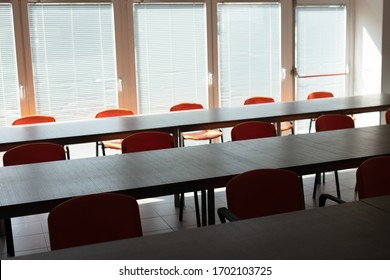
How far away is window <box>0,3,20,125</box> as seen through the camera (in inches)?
229

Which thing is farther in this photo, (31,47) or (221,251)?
(31,47)

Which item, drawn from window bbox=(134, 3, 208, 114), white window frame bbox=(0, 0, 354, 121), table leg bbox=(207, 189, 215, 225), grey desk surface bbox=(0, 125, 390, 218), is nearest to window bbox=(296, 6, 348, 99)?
white window frame bbox=(0, 0, 354, 121)

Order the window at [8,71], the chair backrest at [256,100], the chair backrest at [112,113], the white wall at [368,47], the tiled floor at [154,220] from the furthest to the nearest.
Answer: the white wall at [368,47] → the chair backrest at [256,100] → the window at [8,71] → the chair backrest at [112,113] → the tiled floor at [154,220]

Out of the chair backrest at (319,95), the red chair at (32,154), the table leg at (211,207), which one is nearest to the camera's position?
the table leg at (211,207)

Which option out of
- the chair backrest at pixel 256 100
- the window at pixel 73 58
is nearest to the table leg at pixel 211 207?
the chair backrest at pixel 256 100

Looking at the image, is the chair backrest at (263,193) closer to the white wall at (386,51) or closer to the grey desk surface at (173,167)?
the grey desk surface at (173,167)

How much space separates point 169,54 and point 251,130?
249 cm

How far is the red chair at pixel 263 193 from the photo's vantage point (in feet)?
8.70

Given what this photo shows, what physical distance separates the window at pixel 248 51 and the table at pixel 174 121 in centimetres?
120

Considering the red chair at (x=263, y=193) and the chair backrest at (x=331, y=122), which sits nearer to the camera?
the red chair at (x=263, y=193)
